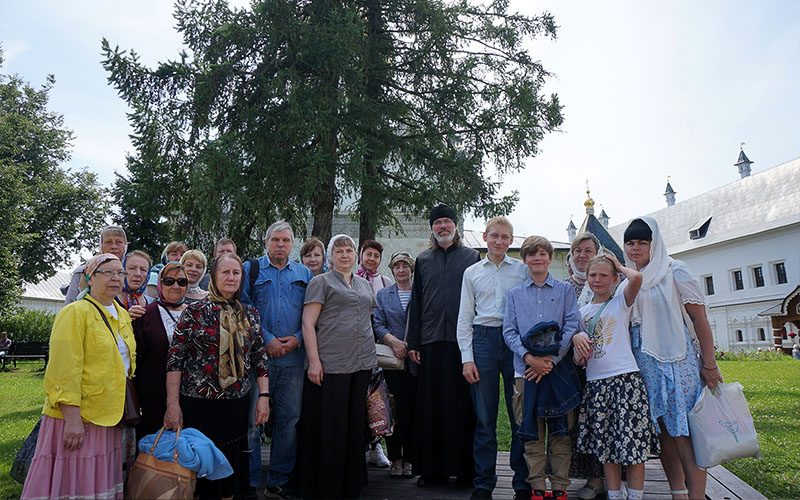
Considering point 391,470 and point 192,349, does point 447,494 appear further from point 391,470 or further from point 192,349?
point 192,349

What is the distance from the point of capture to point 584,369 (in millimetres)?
4348

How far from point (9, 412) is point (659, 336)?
12.4 meters

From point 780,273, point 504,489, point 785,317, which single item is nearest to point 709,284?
point 780,273

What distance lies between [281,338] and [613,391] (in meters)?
2.78

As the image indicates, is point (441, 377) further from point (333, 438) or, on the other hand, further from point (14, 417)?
point (14, 417)

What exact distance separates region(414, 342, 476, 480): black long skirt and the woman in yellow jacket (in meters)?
2.51

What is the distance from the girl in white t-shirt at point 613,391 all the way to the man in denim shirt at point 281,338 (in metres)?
2.41

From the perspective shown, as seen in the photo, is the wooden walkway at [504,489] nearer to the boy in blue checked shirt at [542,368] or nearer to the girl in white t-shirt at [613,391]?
the boy in blue checked shirt at [542,368]

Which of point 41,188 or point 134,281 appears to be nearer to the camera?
point 134,281

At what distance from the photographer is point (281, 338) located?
177 inches

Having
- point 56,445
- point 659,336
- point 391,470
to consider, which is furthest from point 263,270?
point 659,336

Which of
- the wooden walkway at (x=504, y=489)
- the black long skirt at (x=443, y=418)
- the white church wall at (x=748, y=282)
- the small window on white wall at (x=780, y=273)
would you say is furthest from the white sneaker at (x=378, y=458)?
the small window on white wall at (x=780, y=273)

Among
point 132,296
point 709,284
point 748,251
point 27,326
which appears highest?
point 748,251

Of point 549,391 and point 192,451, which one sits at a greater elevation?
point 549,391
